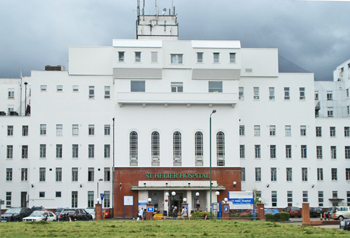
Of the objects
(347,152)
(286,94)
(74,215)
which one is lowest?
(74,215)

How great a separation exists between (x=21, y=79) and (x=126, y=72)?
3324 centimetres

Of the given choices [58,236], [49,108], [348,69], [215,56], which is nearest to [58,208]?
[49,108]

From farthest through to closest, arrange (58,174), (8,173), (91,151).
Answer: (8,173) → (91,151) → (58,174)

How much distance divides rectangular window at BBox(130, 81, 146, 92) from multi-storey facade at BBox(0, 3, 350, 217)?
14 cm

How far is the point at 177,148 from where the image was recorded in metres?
66.9

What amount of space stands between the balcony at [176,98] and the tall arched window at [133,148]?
455 cm

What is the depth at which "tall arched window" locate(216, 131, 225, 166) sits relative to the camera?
66.9 metres

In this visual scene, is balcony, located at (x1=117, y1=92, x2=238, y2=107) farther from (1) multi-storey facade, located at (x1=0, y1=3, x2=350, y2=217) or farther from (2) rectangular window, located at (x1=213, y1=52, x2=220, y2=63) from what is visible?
(2) rectangular window, located at (x1=213, y1=52, x2=220, y2=63)

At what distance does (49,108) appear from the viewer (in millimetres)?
70812

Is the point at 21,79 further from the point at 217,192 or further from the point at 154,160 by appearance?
the point at 217,192

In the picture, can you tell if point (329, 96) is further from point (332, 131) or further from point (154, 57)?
point (154, 57)

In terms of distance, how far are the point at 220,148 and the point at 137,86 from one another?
561 inches

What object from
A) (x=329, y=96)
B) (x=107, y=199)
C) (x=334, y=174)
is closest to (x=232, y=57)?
(x=334, y=174)

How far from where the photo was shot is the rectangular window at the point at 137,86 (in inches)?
2657
